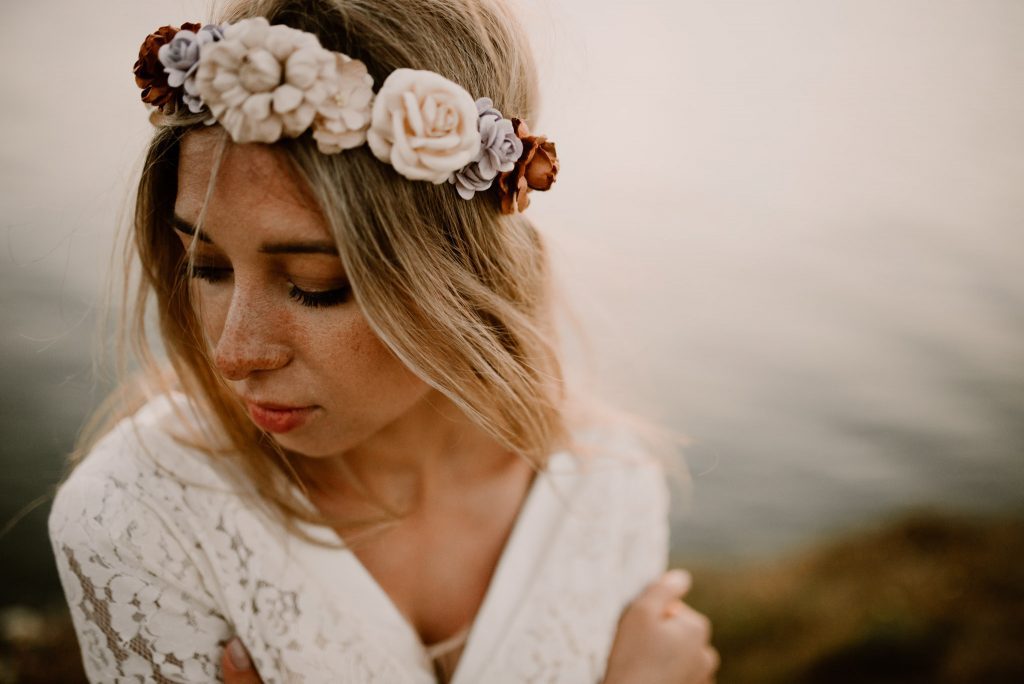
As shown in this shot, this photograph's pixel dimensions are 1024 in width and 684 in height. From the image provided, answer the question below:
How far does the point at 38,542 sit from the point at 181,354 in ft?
4.78

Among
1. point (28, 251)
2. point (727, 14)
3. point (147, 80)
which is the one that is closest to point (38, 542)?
point (28, 251)

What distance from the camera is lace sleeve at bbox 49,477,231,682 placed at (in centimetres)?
104

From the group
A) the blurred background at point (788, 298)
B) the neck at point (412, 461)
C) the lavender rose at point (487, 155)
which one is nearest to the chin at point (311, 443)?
the neck at point (412, 461)

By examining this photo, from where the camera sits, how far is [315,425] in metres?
1.04

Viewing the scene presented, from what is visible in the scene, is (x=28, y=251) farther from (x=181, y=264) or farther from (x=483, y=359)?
(x=483, y=359)

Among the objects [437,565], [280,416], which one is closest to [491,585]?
[437,565]

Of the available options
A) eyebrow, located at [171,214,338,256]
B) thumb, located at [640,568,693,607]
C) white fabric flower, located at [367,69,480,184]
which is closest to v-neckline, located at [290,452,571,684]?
thumb, located at [640,568,693,607]

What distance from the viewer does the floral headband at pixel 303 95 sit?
0.85 meters

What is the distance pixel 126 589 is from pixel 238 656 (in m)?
0.18

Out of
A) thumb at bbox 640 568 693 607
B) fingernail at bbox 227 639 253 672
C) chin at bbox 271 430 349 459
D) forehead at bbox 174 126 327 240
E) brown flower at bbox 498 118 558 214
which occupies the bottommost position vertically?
fingernail at bbox 227 639 253 672

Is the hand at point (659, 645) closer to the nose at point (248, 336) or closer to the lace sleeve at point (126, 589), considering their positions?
the lace sleeve at point (126, 589)

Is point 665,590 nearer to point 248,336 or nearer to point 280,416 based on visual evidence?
point 280,416

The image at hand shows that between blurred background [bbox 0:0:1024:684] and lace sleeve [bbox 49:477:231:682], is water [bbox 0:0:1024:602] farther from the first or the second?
lace sleeve [bbox 49:477:231:682]

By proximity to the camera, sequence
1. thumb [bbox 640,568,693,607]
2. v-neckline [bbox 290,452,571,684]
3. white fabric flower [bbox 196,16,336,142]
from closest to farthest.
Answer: white fabric flower [bbox 196,16,336,142] → v-neckline [bbox 290,452,571,684] → thumb [bbox 640,568,693,607]
